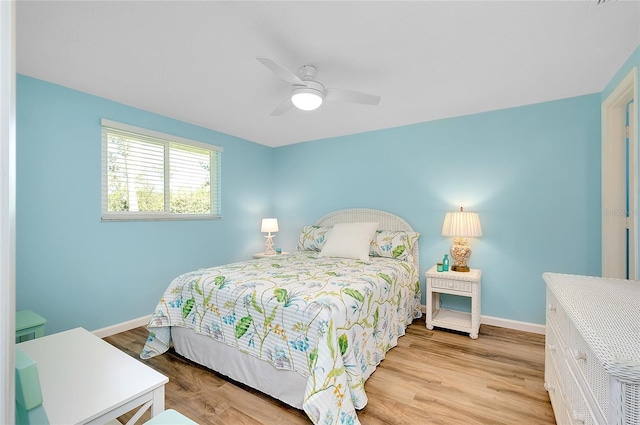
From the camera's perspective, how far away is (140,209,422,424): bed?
1.63 metres

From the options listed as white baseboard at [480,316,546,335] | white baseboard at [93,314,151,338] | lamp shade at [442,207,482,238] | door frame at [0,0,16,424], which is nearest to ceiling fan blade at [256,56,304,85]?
door frame at [0,0,16,424]

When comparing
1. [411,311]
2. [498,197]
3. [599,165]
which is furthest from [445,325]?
[599,165]

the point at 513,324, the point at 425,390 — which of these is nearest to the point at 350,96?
the point at 425,390

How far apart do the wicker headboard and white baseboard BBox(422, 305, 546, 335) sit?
882 mm

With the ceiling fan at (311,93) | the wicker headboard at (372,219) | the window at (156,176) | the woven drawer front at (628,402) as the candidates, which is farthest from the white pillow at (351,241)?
the woven drawer front at (628,402)

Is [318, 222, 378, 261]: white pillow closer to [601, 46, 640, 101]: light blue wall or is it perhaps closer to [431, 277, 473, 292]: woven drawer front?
[431, 277, 473, 292]: woven drawer front

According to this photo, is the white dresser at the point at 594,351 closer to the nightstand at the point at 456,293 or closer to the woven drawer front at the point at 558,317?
the woven drawer front at the point at 558,317

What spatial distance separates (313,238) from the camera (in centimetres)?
389

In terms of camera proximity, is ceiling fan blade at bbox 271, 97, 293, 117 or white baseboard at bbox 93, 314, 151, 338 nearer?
ceiling fan blade at bbox 271, 97, 293, 117

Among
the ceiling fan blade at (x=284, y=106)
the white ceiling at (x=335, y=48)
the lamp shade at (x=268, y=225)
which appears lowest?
the lamp shade at (x=268, y=225)

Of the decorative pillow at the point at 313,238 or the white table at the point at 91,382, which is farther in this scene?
the decorative pillow at the point at 313,238

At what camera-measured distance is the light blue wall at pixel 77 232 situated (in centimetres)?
236

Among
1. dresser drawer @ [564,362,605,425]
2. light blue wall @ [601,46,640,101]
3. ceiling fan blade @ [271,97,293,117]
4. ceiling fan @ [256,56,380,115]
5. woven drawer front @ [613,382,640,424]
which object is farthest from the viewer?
ceiling fan blade @ [271,97,293,117]

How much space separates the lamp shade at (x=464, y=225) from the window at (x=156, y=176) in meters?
2.97
